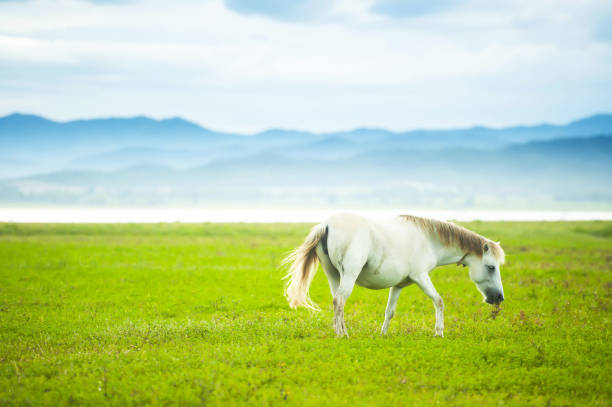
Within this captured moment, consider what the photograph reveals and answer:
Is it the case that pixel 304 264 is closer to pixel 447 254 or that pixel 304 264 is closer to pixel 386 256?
pixel 386 256

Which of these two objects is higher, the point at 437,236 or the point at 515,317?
the point at 437,236

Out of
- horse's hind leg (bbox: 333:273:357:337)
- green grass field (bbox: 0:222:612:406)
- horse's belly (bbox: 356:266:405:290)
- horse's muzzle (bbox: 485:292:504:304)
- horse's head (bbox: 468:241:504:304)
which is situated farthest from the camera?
horse's muzzle (bbox: 485:292:504:304)

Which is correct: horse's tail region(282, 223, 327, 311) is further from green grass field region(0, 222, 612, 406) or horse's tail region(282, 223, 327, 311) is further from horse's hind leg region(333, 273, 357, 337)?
green grass field region(0, 222, 612, 406)

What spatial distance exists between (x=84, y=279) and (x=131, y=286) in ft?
8.85

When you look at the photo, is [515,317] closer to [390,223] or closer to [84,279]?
[390,223]

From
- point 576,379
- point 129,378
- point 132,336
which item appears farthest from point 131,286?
point 576,379

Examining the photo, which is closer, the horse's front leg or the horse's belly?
the horse's belly

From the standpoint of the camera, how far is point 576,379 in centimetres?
912

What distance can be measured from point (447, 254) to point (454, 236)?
0.45m

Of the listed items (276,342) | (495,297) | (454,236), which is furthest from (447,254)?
(276,342)

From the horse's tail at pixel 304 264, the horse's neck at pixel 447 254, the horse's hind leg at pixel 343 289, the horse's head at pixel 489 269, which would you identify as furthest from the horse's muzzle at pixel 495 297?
the horse's tail at pixel 304 264

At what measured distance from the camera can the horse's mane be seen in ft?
39.2

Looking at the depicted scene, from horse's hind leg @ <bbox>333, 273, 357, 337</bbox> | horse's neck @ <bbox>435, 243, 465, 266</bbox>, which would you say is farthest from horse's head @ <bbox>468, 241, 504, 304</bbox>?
horse's hind leg @ <bbox>333, 273, 357, 337</bbox>

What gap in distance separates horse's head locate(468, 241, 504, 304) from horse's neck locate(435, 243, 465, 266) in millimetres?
335
